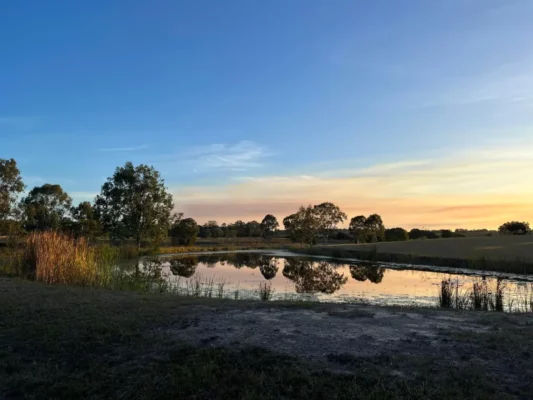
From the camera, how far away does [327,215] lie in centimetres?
7112

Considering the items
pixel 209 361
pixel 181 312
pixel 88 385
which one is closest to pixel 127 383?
pixel 88 385

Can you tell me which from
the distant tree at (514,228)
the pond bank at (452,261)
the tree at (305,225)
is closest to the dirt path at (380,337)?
the pond bank at (452,261)

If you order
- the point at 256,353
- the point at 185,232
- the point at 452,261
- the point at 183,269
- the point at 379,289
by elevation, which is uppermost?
the point at 185,232

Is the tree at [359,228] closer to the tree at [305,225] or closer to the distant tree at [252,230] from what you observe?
the tree at [305,225]

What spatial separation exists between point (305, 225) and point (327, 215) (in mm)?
5804

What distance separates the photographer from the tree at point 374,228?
7675 cm

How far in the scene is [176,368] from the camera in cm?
503

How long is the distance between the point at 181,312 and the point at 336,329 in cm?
268

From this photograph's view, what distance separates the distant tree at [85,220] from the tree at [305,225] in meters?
28.9

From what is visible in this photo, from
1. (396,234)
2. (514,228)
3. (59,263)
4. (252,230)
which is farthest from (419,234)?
(59,263)

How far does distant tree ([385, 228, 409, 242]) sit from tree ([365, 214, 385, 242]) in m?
2.22

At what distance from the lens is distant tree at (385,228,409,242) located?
7679cm

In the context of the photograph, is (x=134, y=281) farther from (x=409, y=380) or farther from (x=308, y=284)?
(x=409, y=380)

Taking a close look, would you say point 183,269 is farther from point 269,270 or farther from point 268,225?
point 268,225
